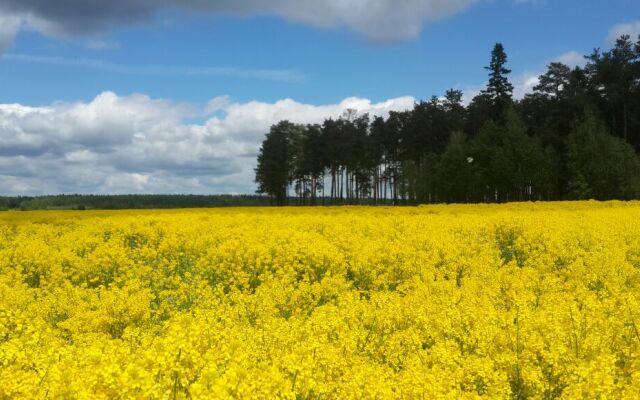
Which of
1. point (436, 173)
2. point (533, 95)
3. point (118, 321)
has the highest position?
point (533, 95)

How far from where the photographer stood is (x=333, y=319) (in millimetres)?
6730

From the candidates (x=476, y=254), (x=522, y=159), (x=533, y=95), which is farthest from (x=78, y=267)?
(x=533, y=95)

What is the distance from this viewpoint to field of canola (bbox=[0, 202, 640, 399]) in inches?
175

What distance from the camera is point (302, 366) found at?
14.3ft

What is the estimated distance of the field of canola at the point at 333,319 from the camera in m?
4.45

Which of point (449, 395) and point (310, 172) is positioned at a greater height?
point (310, 172)

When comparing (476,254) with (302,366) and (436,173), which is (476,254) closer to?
(302,366)

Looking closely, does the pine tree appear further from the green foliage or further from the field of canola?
the field of canola

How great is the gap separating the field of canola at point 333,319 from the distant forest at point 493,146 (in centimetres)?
4274

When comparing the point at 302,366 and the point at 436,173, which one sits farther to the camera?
the point at 436,173

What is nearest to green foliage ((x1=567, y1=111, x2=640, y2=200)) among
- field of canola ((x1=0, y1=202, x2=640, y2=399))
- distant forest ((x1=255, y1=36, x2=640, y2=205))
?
distant forest ((x1=255, y1=36, x2=640, y2=205))

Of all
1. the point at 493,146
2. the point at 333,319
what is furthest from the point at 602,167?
the point at 333,319

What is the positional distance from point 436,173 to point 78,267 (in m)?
57.6

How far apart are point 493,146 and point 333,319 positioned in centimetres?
5798
